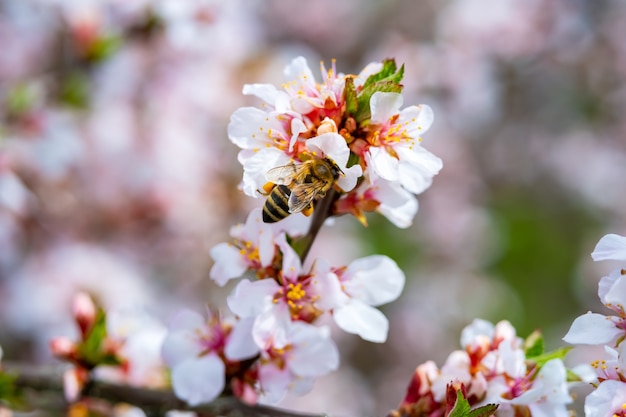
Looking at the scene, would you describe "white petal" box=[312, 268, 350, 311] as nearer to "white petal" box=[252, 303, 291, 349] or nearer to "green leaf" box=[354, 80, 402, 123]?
"white petal" box=[252, 303, 291, 349]

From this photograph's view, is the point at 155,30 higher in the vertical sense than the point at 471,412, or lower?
higher

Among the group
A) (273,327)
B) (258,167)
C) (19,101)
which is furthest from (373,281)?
(19,101)

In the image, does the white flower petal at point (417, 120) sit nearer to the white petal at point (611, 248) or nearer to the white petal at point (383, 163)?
the white petal at point (383, 163)

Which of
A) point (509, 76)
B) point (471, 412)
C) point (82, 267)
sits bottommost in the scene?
point (471, 412)

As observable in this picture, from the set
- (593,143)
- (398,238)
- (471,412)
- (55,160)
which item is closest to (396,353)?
(398,238)

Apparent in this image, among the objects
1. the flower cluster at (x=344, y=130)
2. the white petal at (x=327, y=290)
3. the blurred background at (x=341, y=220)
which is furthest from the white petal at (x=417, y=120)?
the blurred background at (x=341, y=220)

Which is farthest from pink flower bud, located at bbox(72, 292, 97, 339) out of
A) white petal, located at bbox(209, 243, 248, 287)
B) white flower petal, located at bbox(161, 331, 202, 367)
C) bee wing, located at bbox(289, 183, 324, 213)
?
bee wing, located at bbox(289, 183, 324, 213)

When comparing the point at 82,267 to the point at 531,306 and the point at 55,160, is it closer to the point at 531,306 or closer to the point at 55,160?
the point at 55,160
